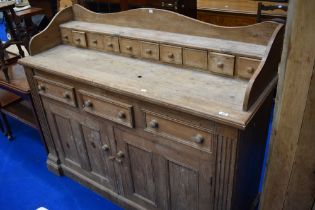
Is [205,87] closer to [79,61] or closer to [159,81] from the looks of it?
[159,81]

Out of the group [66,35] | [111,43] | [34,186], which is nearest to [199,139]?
[111,43]

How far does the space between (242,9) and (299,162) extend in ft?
7.95

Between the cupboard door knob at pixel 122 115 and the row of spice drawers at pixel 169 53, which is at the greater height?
the row of spice drawers at pixel 169 53

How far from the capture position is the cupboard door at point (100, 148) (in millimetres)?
1714

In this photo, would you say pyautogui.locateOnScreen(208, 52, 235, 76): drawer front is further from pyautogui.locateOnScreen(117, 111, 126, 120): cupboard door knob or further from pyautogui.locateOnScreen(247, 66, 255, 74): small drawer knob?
pyautogui.locateOnScreen(117, 111, 126, 120): cupboard door knob

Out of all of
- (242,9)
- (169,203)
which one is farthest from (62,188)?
(242,9)

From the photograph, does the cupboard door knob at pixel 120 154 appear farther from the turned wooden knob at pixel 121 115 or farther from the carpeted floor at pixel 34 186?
the carpeted floor at pixel 34 186

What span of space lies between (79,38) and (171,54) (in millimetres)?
702

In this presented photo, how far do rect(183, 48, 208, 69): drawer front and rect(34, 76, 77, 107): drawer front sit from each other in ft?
2.22

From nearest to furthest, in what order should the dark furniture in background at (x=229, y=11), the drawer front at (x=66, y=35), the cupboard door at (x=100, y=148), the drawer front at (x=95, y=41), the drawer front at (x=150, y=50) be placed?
the drawer front at (x=150, y=50), the cupboard door at (x=100, y=148), the drawer front at (x=95, y=41), the drawer front at (x=66, y=35), the dark furniture in background at (x=229, y=11)

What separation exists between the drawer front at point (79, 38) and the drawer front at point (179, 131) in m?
0.80

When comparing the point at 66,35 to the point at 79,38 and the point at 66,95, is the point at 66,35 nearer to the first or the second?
the point at 79,38

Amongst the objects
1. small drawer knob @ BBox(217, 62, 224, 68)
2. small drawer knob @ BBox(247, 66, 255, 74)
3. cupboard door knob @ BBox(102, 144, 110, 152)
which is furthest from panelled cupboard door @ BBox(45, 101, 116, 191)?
small drawer knob @ BBox(247, 66, 255, 74)

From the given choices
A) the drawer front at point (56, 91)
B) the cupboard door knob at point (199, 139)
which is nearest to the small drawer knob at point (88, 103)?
the drawer front at point (56, 91)
